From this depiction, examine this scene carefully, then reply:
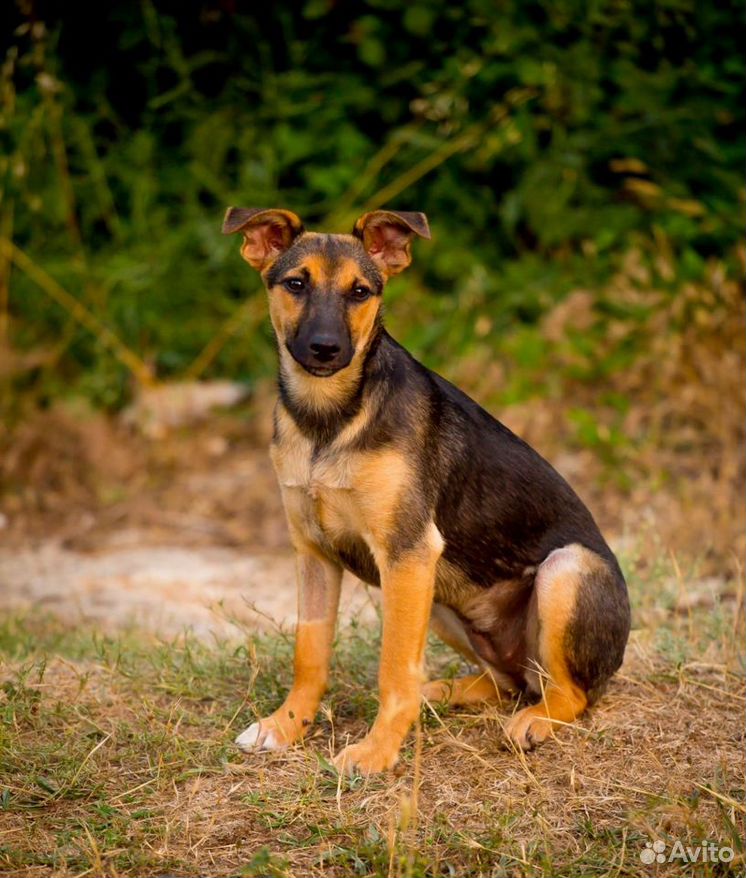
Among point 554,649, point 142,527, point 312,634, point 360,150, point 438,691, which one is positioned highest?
point 360,150

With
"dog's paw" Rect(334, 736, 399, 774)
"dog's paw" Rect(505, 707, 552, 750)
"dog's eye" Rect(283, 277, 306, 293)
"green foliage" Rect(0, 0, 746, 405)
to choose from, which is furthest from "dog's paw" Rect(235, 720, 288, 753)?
"green foliage" Rect(0, 0, 746, 405)

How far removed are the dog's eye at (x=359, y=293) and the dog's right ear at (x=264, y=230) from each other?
0.43m

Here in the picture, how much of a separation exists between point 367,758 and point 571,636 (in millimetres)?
906

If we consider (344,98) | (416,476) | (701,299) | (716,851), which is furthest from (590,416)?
(716,851)

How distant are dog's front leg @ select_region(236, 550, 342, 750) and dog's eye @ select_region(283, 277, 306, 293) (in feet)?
3.39

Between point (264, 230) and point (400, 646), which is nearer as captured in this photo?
point (400, 646)

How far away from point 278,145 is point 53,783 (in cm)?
649

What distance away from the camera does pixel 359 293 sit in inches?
176

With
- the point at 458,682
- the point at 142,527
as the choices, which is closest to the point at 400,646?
the point at 458,682

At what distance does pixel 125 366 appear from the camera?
9.38 m

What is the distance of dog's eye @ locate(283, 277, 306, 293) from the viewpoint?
4457 millimetres

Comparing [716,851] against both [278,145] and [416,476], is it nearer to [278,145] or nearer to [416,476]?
[416,476]

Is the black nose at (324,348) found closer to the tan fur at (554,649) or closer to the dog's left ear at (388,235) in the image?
the dog's left ear at (388,235)

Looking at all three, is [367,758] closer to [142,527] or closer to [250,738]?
[250,738]
